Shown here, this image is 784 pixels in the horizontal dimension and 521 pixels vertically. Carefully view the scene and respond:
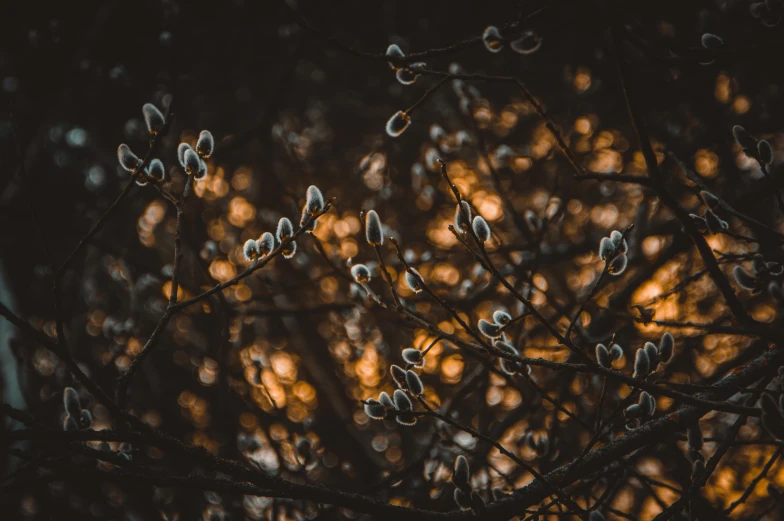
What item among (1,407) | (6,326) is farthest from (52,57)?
(1,407)

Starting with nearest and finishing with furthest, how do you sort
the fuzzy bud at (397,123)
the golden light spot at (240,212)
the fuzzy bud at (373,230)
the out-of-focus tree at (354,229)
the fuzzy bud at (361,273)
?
the fuzzy bud at (373,230) → the fuzzy bud at (361,273) → the fuzzy bud at (397,123) → the out-of-focus tree at (354,229) → the golden light spot at (240,212)

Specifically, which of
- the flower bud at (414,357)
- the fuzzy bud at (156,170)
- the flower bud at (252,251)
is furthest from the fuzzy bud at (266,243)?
the flower bud at (414,357)

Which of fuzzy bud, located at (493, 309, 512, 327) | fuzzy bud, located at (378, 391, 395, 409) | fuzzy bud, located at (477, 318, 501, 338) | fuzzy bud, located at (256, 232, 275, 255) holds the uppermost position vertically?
fuzzy bud, located at (493, 309, 512, 327)

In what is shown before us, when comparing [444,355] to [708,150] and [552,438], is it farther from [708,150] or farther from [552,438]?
[708,150]

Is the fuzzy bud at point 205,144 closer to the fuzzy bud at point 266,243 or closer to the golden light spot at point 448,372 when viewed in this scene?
the fuzzy bud at point 266,243

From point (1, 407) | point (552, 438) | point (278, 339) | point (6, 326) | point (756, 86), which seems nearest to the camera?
point (1, 407)

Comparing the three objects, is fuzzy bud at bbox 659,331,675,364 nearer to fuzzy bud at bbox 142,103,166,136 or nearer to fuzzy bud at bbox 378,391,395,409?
fuzzy bud at bbox 378,391,395,409

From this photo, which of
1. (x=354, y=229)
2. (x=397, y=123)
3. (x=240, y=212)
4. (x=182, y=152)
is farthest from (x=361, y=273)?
(x=240, y=212)

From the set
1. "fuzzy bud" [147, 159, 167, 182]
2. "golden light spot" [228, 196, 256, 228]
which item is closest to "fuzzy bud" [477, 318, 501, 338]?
"fuzzy bud" [147, 159, 167, 182]

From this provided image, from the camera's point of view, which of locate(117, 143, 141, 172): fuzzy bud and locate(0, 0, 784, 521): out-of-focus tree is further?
locate(0, 0, 784, 521): out-of-focus tree
